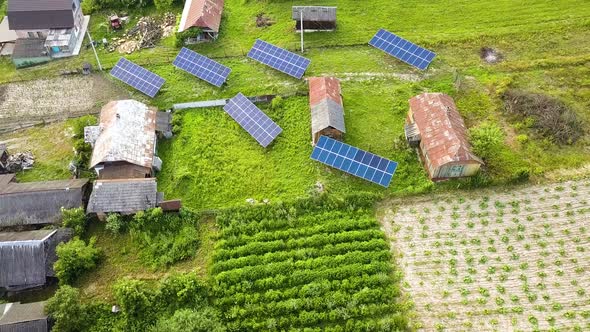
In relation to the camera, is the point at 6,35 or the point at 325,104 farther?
the point at 6,35

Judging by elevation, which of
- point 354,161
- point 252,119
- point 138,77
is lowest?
point 354,161

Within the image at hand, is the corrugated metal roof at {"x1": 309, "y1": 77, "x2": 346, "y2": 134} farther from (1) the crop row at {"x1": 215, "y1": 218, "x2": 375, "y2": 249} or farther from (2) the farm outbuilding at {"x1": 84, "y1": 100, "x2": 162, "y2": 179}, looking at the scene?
(2) the farm outbuilding at {"x1": 84, "y1": 100, "x2": 162, "y2": 179}

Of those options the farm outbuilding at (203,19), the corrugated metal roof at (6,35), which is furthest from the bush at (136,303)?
the corrugated metal roof at (6,35)

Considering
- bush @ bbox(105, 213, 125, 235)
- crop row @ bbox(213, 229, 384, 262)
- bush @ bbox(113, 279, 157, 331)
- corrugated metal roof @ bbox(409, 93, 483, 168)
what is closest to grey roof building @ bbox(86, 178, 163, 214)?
bush @ bbox(105, 213, 125, 235)

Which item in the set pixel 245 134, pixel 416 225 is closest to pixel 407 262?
pixel 416 225

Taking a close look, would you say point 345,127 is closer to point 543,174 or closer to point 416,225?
point 416,225

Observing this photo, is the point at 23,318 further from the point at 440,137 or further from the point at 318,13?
the point at 318,13

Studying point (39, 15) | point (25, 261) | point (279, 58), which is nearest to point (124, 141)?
point (25, 261)

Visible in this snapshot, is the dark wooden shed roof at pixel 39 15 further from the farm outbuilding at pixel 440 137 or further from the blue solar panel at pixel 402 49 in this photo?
the farm outbuilding at pixel 440 137
